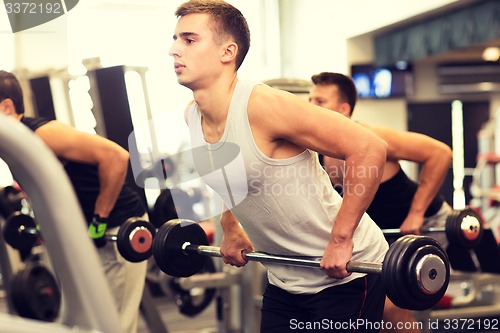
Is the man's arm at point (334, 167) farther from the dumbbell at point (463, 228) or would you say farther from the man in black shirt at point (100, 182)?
the man in black shirt at point (100, 182)

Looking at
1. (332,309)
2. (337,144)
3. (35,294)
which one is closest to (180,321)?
(35,294)

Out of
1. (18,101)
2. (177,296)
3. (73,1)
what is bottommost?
(177,296)

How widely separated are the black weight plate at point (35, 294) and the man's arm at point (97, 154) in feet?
4.36

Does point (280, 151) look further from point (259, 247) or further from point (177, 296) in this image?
point (177, 296)

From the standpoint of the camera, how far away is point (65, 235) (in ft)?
2.22

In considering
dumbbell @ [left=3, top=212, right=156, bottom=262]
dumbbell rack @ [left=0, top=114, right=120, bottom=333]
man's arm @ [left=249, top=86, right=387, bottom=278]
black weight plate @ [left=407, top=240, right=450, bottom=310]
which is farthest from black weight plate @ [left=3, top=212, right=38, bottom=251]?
dumbbell rack @ [left=0, top=114, right=120, bottom=333]

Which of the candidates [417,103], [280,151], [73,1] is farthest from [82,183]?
[417,103]

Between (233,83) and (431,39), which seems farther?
(431,39)

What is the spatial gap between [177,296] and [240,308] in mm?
541

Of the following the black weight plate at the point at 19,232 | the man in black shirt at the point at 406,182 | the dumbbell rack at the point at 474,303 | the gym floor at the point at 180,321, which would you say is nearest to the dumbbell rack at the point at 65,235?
the man in black shirt at the point at 406,182

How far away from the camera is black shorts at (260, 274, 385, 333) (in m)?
1.66

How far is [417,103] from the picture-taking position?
862 centimetres

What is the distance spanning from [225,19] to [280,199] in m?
0.46

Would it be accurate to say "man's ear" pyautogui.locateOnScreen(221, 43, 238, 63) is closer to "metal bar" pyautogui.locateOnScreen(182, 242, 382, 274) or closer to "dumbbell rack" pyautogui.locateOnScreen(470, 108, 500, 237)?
"metal bar" pyautogui.locateOnScreen(182, 242, 382, 274)
